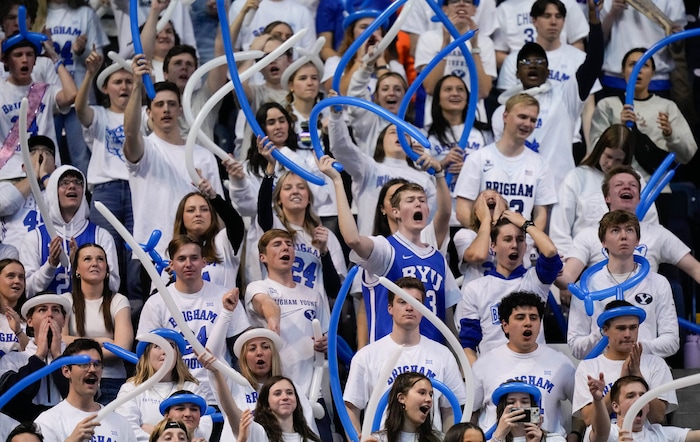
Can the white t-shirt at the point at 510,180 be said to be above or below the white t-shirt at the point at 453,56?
Result: below

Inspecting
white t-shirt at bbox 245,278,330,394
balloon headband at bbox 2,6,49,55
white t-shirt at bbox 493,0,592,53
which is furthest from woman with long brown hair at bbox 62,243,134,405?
white t-shirt at bbox 493,0,592,53

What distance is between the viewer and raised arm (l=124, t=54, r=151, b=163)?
12.1 metres

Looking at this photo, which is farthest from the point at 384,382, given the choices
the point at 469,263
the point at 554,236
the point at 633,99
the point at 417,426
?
the point at 633,99

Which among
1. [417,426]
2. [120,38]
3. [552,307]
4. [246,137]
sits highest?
[120,38]

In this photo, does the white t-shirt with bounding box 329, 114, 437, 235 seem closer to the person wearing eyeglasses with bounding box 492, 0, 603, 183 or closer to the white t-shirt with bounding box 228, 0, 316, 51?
the person wearing eyeglasses with bounding box 492, 0, 603, 183

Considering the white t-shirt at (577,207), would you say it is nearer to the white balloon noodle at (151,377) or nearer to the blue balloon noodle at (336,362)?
the blue balloon noodle at (336,362)

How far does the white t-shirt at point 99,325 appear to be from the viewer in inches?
453

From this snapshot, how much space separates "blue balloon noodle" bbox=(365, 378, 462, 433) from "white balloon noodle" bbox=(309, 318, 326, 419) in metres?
0.69

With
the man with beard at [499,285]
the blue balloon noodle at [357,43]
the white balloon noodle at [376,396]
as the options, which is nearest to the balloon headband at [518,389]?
the white balloon noodle at [376,396]

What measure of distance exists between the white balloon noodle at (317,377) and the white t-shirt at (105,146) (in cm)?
232

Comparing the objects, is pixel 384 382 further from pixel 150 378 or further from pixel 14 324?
pixel 14 324

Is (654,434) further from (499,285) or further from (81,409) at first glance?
(81,409)

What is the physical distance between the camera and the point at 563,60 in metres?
14.3

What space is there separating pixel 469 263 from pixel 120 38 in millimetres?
4163
